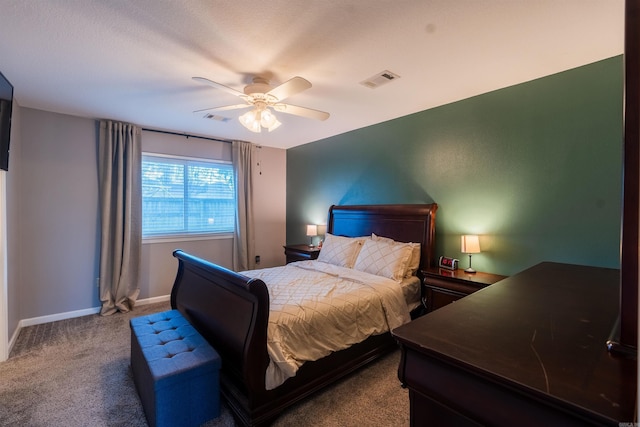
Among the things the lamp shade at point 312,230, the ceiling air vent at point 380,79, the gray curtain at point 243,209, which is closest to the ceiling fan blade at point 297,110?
the ceiling air vent at point 380,79

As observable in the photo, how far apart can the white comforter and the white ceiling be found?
1841 millimetres

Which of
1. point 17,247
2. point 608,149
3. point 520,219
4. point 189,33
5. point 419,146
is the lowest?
point 17,247

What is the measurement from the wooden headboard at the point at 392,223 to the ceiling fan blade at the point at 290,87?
1.96 metres

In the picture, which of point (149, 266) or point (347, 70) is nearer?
point (347, 70)

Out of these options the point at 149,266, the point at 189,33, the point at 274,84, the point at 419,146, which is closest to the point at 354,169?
the point at 419,146

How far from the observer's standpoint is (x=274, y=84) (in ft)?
8.96

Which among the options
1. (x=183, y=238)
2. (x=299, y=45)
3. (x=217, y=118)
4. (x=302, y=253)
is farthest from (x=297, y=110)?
(x=183, y=238)

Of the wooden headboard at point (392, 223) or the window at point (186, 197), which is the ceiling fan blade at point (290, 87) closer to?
the wooden headboard at point (392, 223)

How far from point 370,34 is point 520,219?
82.7 inches

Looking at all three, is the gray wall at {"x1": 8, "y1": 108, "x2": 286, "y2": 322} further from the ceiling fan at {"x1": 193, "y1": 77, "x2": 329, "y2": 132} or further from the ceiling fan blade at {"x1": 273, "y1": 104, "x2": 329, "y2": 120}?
the ceiling fan blade at {"x1": 273, "y1": 104, "x2": 329, "y2": 120}

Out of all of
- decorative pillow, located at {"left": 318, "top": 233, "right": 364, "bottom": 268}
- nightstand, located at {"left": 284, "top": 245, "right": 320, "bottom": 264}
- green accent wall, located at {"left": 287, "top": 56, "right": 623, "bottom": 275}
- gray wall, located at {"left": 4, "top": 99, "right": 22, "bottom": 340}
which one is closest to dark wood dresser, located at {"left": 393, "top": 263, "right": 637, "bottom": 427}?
green accent wall, located at {"left": 287, "top": 56, "right": 623, "bottom": 275}

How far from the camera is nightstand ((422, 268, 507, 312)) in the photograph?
8.72 ft

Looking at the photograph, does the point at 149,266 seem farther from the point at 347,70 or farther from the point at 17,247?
the point at 347,70

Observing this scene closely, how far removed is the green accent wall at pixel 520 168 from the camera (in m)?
2.32
